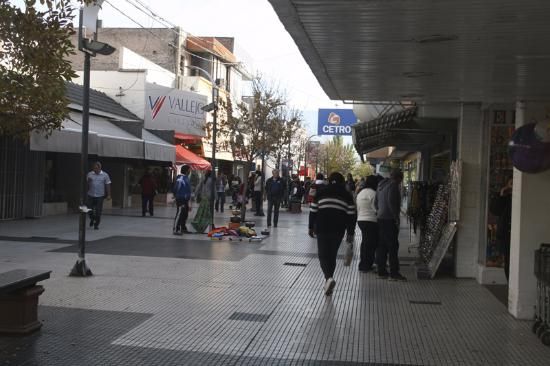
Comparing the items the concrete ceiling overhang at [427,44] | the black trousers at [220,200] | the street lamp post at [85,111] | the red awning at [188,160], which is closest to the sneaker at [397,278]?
the concrete ceiling overhang at [427,44]

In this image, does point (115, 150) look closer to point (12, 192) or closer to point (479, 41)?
point (12, 192)

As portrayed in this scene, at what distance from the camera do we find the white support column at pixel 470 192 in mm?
10594

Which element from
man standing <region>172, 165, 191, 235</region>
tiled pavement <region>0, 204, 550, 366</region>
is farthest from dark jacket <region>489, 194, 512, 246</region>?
man standing <region>172, 165, 191, 235</region>

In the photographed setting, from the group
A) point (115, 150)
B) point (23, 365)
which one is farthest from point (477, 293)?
point (115, 150)

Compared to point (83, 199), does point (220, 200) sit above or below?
below

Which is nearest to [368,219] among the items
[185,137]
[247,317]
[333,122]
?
[247,317]

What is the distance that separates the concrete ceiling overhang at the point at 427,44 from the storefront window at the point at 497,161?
158 centimetres

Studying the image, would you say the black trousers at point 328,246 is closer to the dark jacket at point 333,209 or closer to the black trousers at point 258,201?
the dark jacket at point 333,209

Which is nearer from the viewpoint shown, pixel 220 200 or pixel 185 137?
pixel 220 200

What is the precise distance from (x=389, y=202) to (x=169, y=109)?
20837 mm

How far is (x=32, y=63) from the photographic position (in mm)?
5965

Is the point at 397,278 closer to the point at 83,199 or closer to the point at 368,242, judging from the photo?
the point at 368,242

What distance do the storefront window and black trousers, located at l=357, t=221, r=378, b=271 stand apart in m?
1.90

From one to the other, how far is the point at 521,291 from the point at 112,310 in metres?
4.93
